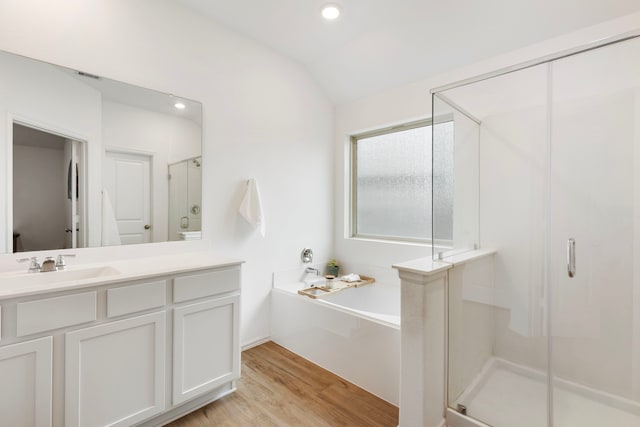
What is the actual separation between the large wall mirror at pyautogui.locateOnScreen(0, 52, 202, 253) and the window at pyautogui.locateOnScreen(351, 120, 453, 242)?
5.88 feet

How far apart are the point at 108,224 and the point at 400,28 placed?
262 cm

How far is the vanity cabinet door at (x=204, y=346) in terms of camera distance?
1.67 m

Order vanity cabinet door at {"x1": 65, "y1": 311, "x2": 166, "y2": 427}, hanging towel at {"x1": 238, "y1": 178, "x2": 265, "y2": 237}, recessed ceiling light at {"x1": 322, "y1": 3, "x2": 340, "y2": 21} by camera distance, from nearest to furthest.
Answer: vanity cabinet door at {"x1": 65, "y1": 311, "x2": 166, "y2": 427}
recessed ceiling light at {"x1": 322, "y1": 3, "x2": 340, "y2": 21}
hanging towel at {"x1": 238, "y1": 178, "x2": 265, "y2": 237}

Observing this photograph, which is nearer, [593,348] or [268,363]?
[593,348]

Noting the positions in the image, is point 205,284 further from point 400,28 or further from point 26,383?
point 400,28

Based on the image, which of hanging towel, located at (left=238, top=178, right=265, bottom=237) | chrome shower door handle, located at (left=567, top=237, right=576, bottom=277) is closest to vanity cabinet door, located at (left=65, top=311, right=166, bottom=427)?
hanging towel, located at (left=238, top=178, right=265, bottom=237)

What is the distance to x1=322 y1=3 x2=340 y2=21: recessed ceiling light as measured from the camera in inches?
86.4

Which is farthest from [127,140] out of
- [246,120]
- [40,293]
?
[40,293]

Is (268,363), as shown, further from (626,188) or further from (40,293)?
(626,188)

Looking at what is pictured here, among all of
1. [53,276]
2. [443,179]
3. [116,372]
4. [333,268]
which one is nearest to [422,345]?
[443,179]

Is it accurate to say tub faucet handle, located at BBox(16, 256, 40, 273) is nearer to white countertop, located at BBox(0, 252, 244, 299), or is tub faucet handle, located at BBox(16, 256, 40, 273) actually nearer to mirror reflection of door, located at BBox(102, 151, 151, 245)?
white countertop, located at BBox(0, 252, 244, 299)

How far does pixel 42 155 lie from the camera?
168cm

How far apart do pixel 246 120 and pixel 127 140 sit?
967 millimetres

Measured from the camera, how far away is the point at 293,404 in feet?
6.16
